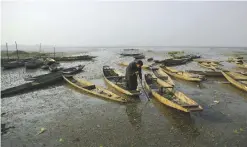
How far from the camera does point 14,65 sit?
30.9 meters

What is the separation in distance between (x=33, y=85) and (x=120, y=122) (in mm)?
10756

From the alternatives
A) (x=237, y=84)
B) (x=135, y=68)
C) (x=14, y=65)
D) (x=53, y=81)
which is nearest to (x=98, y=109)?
(x=135, y=68)

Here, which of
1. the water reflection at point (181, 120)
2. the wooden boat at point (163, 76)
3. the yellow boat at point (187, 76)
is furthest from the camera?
the yellow boat at point (187, 76)

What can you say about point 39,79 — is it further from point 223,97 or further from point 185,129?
point 223,97

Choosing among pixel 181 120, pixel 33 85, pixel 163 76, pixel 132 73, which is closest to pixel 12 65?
pixel 33 85

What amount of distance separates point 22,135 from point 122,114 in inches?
206

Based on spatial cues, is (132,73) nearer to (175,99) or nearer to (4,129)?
(175,99)

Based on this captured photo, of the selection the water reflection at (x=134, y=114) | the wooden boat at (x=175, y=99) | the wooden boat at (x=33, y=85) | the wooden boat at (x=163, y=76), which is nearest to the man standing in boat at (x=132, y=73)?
the water reflection at (x=134, y=114)

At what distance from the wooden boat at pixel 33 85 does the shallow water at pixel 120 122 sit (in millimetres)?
839

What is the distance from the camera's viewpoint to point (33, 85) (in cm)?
1680

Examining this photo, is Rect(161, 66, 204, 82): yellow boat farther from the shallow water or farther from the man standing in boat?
the man standing in boat

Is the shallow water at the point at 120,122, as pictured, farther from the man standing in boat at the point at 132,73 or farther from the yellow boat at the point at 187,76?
the yellow boat at the point at 187,76

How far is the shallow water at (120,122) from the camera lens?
8000mm

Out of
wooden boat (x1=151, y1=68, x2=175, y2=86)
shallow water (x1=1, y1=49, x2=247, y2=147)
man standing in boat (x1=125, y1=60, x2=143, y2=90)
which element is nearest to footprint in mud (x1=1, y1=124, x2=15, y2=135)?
shallow water (x1=1, y1=49, x2=247, y2=147)
